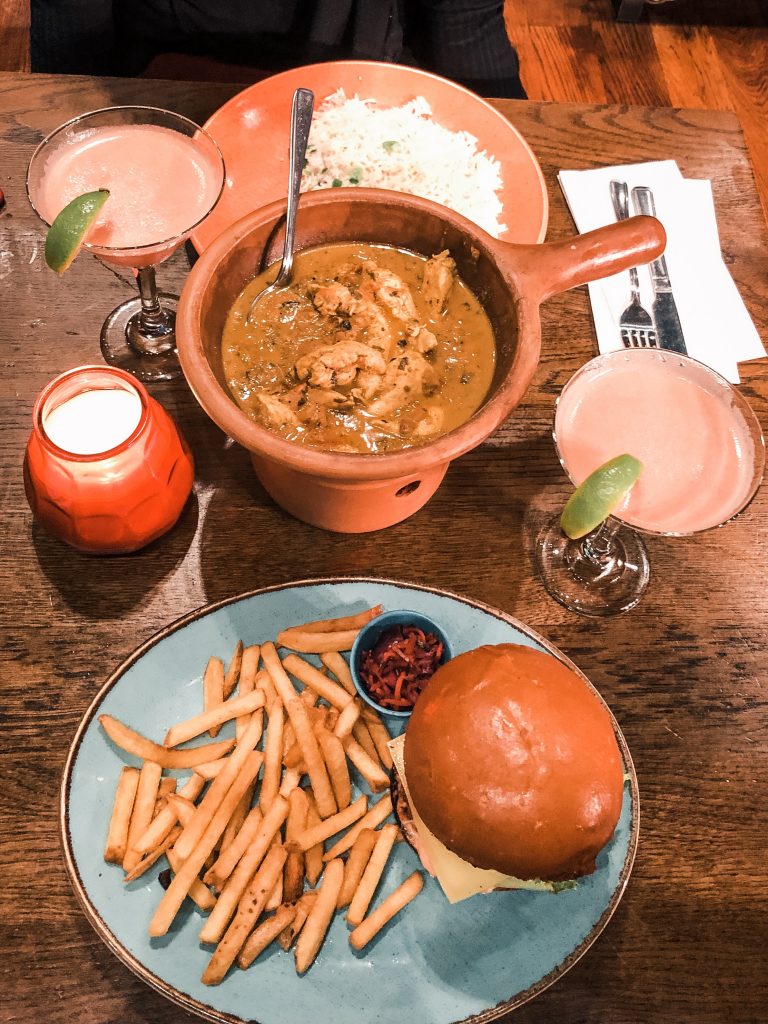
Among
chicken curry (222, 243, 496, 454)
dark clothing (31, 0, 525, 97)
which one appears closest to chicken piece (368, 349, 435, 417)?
chicken curry (222, 243, 496, 454)

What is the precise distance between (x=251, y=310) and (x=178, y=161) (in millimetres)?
455

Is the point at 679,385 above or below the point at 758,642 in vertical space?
above

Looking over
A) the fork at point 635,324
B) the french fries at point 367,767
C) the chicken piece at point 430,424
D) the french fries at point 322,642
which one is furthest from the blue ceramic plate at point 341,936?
the fork at point 635,324

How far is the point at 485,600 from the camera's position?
73.2 inches

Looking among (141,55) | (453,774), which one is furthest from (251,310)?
(141,55)

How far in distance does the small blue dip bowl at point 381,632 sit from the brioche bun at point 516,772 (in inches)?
8.2

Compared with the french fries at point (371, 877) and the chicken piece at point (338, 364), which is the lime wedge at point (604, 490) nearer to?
the chicken piece at point (338, 364)

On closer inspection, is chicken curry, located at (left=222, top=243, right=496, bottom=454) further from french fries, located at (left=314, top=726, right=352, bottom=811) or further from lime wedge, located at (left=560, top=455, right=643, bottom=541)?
french fries, located at (left=314, top=726, right=352, bottom=811)

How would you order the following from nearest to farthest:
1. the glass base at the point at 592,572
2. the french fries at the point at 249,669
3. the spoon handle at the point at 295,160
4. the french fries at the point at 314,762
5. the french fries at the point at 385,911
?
the french fries at the point at 385,911
the french fries at the point at 314,762
the french fries at the point at 249,669
the spoon handle at the point at 295,160
the glass base at the point at 592,572

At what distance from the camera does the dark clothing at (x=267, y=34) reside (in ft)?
9.43

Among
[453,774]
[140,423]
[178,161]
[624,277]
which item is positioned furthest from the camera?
[624,277]

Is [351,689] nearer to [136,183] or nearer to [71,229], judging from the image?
[71,229]

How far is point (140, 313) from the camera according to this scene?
211cm

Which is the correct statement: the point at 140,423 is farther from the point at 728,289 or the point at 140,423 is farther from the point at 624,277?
the point at 728,289
